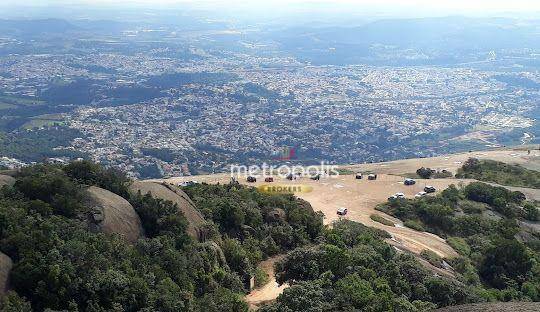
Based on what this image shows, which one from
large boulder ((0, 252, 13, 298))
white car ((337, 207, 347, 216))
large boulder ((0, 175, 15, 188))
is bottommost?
white car ((337, 207, 347, 216))

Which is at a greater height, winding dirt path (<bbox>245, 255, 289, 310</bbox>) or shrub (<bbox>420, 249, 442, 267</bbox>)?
winding dirt path (<bbox>245, 255, 289, 310</bbox>)

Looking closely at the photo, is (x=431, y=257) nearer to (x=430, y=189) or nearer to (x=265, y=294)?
(x=265, y=294)

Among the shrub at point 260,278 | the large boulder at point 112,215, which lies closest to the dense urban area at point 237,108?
the shrub at point 260,278

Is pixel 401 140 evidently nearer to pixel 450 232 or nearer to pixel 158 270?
pixel 450 232

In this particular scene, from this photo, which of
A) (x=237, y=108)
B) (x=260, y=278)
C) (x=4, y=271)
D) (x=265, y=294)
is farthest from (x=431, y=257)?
(x=237, y=108)

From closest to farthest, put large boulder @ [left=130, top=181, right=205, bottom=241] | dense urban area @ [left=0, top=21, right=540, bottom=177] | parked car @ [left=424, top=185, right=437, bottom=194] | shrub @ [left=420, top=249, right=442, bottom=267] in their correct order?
large boulder @ [left=130, top=181, right=205, bottom=241] → shrub @ [left=420, top=249, right=442, bottom=267] → parked car @ [left=424, top=185, right=437, bottom=194] → dense urban area @ [left=0, top=21, right=540, bottom=177]

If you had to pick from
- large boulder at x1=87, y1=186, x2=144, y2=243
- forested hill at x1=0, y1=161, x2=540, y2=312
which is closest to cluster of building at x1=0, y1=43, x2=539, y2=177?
forested hill at x1=0, y1=161, x2=540, y2=312

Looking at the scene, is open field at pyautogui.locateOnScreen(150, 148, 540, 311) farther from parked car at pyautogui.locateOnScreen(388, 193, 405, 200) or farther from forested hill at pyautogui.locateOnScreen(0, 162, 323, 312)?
forested hill at pyautogui.locateOnScreen(0, 162, 323, 312)
